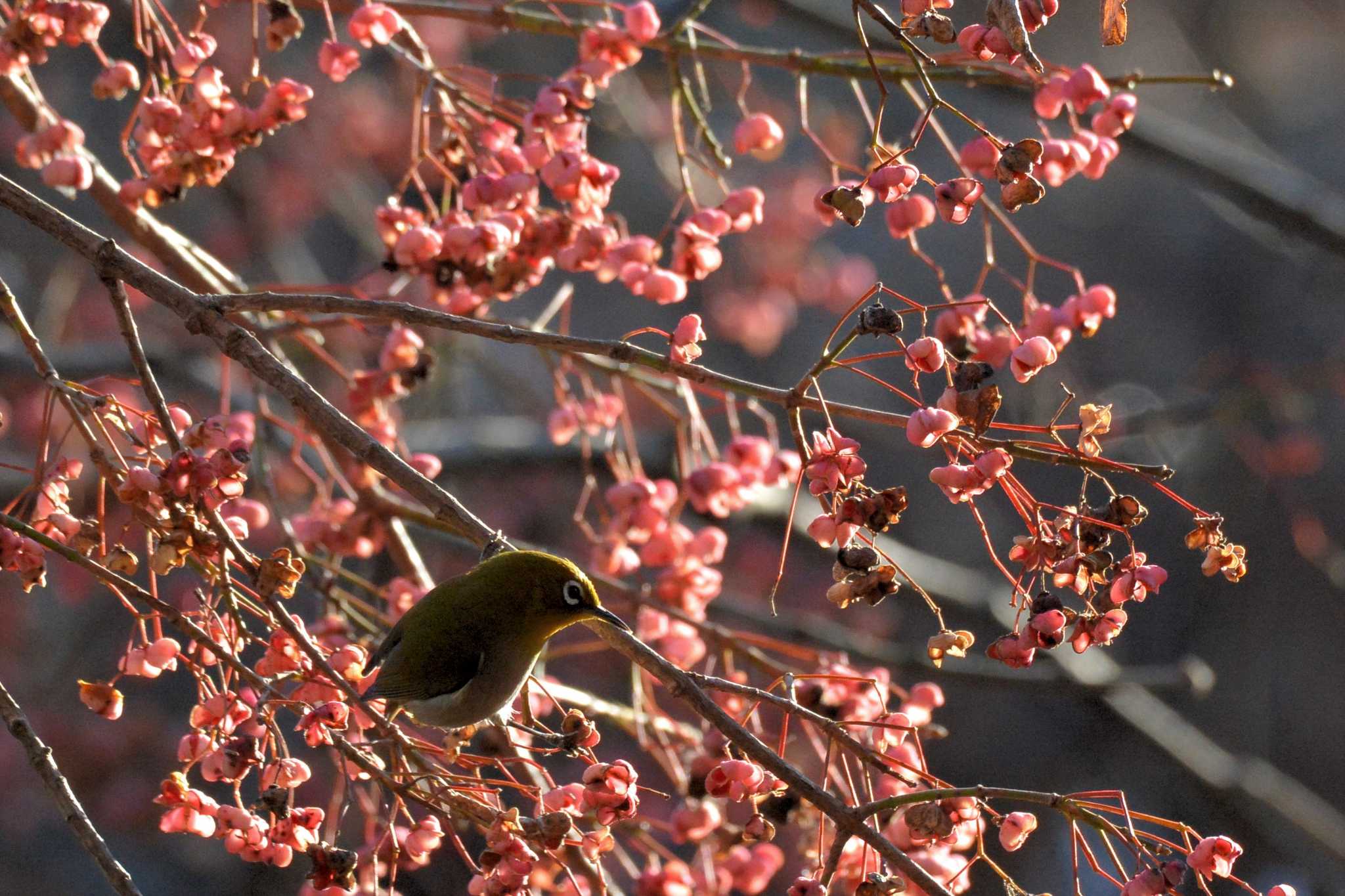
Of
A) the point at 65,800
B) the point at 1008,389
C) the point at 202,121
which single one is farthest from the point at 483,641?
the point at 1008,389

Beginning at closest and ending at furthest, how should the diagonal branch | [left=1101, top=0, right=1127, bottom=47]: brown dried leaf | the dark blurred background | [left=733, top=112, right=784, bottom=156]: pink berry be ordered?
the diagonal branch, [left=1101, top=0, right=1127, bottom=47]: brown dried leaf, [left=733, top=112, right=784, bottom=156]: pink berry, the dark blurred background

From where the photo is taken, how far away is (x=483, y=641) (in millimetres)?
1843

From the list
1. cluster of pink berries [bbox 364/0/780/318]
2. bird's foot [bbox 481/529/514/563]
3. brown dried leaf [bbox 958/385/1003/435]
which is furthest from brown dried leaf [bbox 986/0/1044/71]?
bird's foot [bbox 481/529/514/563]

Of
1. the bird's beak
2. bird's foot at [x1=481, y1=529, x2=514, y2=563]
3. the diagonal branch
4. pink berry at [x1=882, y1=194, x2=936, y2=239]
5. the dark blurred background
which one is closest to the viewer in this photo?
the diagonal branch

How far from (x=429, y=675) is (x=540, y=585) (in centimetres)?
20

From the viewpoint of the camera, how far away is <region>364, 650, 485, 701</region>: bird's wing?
185 cm

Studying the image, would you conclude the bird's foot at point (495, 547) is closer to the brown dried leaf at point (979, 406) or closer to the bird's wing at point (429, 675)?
the bird's wing at point (429, 675)

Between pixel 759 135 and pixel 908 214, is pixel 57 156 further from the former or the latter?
pixel 908 214

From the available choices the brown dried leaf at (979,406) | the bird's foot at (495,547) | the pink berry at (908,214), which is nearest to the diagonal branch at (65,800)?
Answer: the bird's foot at (495,547)

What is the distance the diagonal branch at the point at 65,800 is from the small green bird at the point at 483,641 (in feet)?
1.70

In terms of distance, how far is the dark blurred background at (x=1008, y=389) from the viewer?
368cm

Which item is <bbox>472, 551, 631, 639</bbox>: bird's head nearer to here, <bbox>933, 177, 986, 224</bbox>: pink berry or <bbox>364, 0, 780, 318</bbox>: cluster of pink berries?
<bbox>364, 0, 780, 318</bbox>: cluster of pink berries

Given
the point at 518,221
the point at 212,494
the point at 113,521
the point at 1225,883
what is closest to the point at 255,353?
the point at 212,494

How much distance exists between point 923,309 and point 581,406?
119 cm
